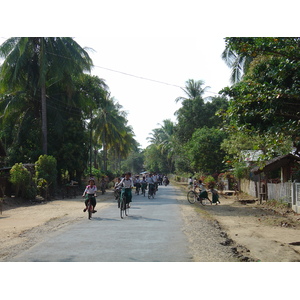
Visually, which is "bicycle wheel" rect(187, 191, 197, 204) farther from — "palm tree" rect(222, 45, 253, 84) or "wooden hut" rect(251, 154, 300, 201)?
"palm tree" rect(222, 45, 253, 84)

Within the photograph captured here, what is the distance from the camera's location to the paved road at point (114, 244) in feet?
23.6

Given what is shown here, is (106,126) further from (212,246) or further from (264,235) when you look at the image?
(212,246)

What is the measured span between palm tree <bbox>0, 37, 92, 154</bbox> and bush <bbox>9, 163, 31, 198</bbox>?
6.12 meters

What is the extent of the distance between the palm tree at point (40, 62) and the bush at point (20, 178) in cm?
612

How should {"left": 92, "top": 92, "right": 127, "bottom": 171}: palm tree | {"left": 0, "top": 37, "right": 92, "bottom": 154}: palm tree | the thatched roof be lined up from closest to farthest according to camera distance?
the thatched roof
{"left": 0, "top": 37, "right": 92, "bottom": 154}: palm tree
{"left": 92, "top": 92, "right": 127, "bottom": 171}: palm tree

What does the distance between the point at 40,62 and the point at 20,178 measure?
33.0 ft

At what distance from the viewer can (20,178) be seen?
2191 cm

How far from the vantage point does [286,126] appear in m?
10.2

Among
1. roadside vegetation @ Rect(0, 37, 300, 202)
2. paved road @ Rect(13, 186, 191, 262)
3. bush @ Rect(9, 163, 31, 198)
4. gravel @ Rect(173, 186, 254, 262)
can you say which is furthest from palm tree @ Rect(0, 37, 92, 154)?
gravel @ Rect(173, 186, 254, 262)

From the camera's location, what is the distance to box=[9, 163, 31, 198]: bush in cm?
2186

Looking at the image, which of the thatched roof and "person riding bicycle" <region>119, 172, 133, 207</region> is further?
the thatched roof

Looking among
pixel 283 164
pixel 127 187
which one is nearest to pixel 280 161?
pixel 283 164

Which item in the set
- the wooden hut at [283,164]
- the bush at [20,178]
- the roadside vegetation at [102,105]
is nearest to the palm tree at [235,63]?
the roadside vegetation at [102,105]

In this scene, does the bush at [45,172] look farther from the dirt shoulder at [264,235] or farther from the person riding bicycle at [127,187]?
the dirt shoulder at [264,235]
